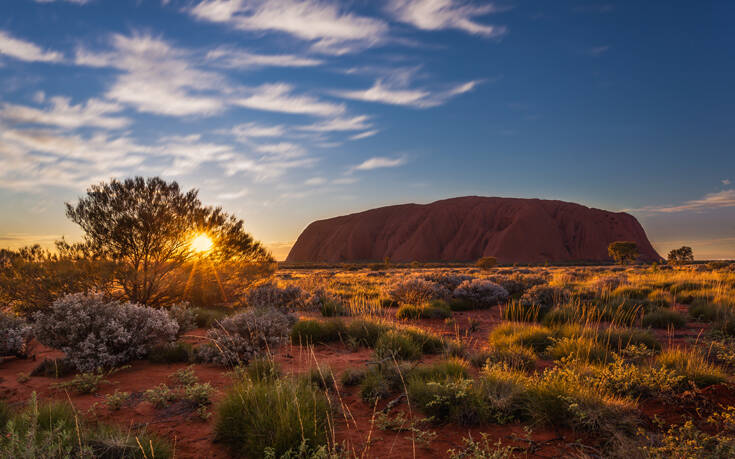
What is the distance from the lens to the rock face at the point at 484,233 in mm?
81562

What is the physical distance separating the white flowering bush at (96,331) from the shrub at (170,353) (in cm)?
15

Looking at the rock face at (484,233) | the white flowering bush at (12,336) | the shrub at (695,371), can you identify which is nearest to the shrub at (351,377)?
the shrub at (695,371)

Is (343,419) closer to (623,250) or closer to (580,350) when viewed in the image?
(580,350)

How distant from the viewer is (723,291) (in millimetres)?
11219

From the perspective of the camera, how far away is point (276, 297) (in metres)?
12.5

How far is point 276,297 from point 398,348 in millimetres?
7312

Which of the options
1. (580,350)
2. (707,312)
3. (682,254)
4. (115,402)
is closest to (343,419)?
(115,402)

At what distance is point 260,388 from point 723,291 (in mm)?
14262

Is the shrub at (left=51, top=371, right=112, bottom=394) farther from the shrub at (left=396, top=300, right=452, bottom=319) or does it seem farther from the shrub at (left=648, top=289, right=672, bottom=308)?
the shrub at (left=648, top=289, right=672, bottom=308)

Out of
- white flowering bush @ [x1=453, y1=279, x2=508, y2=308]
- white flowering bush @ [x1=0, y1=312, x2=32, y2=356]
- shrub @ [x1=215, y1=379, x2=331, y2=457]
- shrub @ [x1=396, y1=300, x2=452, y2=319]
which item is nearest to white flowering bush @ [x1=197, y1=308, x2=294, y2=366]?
shrub @ [x1=215, y1=379, x2=331, y2=457]

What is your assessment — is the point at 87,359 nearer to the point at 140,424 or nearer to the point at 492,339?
the point at 140,424

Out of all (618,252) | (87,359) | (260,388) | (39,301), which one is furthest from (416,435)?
(618,252)

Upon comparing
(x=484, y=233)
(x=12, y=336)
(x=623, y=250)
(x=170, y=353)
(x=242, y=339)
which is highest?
(x=484, y=233)

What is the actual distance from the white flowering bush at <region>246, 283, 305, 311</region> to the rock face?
72.0m
